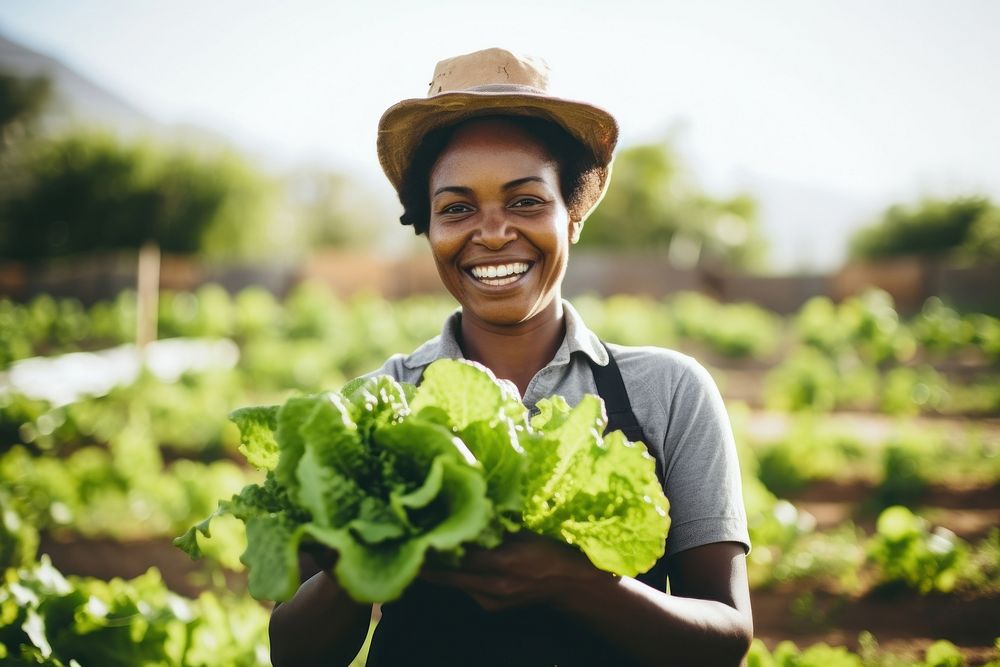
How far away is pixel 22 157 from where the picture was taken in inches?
1168

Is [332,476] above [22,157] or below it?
below

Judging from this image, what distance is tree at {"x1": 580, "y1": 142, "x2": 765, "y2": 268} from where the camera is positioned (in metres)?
39.3

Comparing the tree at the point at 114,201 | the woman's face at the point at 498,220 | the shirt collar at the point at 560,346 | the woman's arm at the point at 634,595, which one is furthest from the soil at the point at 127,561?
the tree at the point at 114,201

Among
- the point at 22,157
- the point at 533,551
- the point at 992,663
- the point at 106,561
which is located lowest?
the point at 106,561

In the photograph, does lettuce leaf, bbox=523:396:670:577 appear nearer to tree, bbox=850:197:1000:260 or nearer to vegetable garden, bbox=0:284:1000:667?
vegetable garden, bbox=0:284:1000:667

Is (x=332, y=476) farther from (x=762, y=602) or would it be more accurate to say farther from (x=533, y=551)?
(x=762, y=602)

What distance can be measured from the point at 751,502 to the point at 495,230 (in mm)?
3678

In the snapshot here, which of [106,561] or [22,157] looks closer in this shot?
[106,561]

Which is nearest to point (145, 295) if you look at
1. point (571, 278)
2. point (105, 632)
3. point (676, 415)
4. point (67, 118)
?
point (105, 632)

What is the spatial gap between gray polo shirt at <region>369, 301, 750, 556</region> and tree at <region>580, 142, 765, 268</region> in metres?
36.7

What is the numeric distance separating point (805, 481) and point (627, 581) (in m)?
6.07

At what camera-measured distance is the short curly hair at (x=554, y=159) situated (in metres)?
1.81

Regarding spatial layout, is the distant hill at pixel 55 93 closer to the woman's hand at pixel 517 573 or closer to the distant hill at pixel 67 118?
the distant hill at pixel 67 118

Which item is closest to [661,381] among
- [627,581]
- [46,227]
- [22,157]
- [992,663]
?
[627,581]
